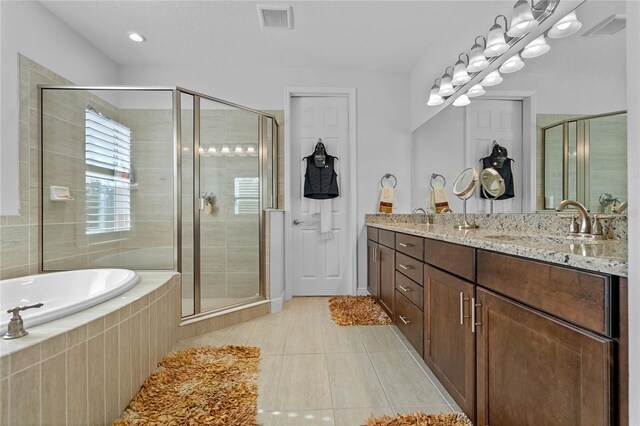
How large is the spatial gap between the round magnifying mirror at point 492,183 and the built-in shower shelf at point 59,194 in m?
3.04

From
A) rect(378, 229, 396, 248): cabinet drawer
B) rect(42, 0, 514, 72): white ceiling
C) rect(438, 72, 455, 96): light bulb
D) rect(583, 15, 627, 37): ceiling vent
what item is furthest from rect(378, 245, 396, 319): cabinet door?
rect(42, 0, 514, 72): white ceiling

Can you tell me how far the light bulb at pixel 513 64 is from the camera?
5.48 ft

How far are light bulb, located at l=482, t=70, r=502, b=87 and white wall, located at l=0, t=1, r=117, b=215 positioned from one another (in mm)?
3078

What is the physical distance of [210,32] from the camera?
2.63m

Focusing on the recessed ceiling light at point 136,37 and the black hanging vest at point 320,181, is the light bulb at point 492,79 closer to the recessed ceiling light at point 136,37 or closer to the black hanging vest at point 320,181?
the black hanging vest at point 320,181

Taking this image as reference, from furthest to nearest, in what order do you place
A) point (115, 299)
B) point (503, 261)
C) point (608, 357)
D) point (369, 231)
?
point (369, 231)
point (115, 299)
point (503, 261)
point (608, 357)

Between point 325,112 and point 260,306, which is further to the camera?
point 325,112

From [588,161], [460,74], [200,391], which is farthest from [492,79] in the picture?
[200,391]

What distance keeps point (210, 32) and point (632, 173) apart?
2941 millimetres

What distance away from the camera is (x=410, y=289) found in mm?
1894

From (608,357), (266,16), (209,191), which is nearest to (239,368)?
(209,191)

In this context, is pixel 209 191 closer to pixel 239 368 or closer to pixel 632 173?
pixel 239 368

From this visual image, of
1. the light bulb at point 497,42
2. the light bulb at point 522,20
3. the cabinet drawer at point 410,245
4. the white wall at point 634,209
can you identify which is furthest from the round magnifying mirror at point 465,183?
the white wall at point 634,209

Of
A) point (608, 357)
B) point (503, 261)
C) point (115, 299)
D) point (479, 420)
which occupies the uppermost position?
point (503, 261)
